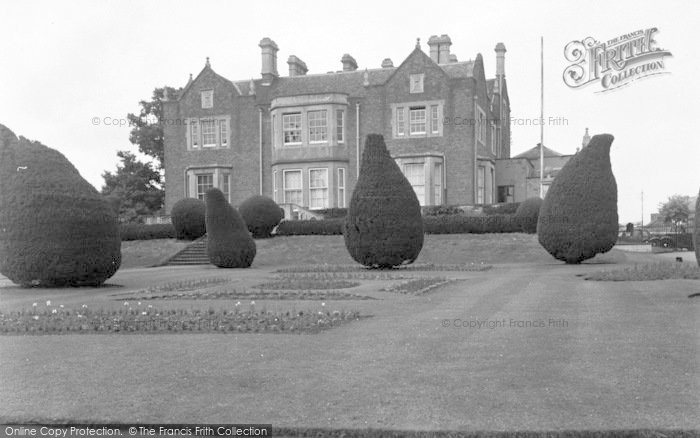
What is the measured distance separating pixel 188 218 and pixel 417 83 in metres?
16.3

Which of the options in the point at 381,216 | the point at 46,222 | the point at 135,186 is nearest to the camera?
the point at 46,222

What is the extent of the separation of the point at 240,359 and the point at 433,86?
3481 centimetres

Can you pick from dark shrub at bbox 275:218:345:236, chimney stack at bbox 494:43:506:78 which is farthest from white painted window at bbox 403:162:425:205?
chimney stack at bbox 494:43:506:78

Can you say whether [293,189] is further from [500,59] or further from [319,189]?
[500,59]

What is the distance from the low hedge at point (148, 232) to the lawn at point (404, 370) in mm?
24058

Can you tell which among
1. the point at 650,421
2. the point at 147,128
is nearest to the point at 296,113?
the point at 147,128

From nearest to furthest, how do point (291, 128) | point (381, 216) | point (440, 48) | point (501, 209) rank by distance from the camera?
point (381, 216)
point (501, 209)
point (291, 128)
point (440, 48)

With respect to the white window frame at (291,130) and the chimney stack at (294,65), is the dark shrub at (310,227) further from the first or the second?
the chimney stack at (294,65)

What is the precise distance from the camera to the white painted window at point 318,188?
4103 cm

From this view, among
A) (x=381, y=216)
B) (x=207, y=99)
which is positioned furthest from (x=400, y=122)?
(x=381, y=216)

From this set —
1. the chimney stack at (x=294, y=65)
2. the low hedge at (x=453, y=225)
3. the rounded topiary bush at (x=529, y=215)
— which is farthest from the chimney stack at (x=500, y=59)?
the low hedge at (x=453, y=225)

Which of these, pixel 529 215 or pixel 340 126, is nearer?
pixel 529 215

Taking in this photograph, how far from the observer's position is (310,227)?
1351 inches

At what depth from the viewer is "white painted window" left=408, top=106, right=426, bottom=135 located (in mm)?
40656
